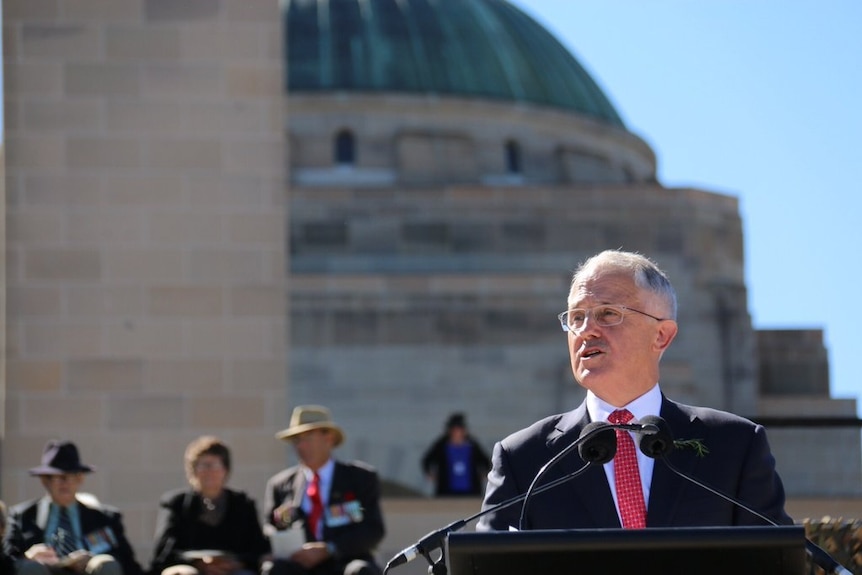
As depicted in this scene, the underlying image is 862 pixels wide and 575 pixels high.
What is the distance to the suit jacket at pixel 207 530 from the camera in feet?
30.7

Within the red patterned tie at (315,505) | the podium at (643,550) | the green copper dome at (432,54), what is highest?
the green copper dome at (432,54)

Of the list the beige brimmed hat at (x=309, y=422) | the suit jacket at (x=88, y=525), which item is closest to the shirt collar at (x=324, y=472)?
the beige brimmed hat at (x=309, y=422)

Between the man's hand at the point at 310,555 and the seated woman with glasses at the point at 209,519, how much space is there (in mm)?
355

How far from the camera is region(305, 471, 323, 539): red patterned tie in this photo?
9367 millimetres

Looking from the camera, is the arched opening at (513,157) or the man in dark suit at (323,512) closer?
the man in dark suit at (323,512)

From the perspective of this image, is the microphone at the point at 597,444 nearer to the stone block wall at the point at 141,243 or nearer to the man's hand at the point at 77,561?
the man's hand at the point at 77,561

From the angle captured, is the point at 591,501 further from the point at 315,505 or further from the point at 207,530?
the point at 207,530

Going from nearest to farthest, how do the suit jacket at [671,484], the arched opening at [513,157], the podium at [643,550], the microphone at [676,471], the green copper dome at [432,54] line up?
the podium at [643,550], the microphone at [676,471], the suit jacket at [671,484], the arched opening at [513,157], the green copper dome at [432,54]

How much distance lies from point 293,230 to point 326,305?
11.3ft

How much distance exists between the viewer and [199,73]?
11.6 meters

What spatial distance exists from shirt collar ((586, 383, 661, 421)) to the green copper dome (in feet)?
129

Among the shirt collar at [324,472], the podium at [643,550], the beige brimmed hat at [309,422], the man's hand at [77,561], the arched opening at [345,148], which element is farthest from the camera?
the arched opening at [345,148]

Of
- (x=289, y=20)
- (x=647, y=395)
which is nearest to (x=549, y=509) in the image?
(x=647, y=395)

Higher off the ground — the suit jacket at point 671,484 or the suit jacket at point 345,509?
the suit jacket at point 671,484
